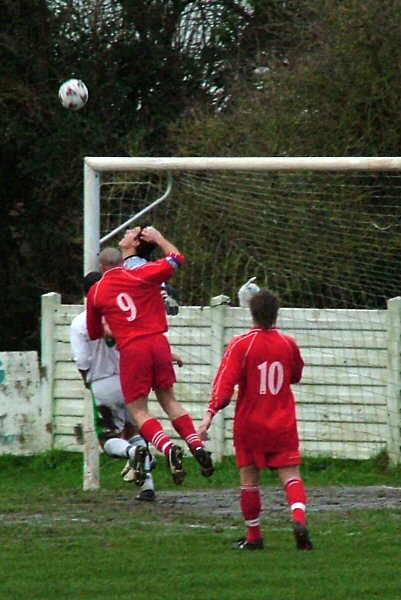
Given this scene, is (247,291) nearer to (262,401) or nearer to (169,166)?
(169,166)

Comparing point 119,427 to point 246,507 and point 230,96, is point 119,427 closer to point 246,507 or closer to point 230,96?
point 246,507

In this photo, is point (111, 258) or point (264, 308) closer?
point (264, 308)

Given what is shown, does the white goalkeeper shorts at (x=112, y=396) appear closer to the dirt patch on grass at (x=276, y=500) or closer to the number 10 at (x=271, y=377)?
the dirt patch on grass at (x=276, y=500)

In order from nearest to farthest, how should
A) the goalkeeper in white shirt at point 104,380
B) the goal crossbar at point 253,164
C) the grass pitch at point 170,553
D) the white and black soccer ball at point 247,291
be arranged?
the grass pitch at point 170,553 < the goalkeeper in white shirt at point 104,380 < the goal crossbar at point 253,164 < the white and black soccer ball at point 247,291

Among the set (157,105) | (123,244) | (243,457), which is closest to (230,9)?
(157,105)

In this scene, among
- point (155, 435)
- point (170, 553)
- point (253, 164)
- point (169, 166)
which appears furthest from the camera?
point (169, 166)

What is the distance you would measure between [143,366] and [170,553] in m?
2.28

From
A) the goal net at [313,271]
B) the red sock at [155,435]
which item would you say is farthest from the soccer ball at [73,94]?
the red sock at [155,435]

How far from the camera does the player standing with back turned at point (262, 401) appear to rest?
8328 mm

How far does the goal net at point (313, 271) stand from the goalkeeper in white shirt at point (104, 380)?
202 cm

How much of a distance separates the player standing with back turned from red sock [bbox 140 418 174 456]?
61.5 inches

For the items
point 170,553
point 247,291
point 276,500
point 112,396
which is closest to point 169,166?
point 247,291

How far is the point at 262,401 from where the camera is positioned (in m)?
8.38

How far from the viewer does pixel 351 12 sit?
59.7ft
